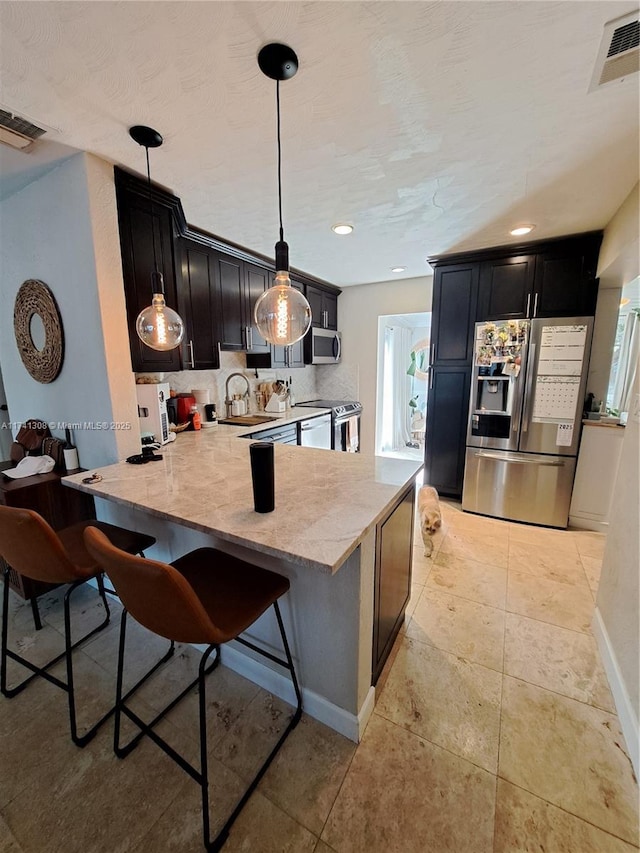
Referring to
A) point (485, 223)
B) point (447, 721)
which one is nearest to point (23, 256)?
point (485, 223)

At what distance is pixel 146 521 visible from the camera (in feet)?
6.07

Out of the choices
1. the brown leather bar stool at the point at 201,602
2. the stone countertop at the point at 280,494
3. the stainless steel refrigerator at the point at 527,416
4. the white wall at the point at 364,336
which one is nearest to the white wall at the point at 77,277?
the stone countertop at the point at 280,494

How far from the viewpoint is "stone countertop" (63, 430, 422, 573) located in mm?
1040

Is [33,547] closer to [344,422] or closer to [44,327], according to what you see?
[44,327]

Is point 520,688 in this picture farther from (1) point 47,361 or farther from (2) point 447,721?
(1) point 47,361

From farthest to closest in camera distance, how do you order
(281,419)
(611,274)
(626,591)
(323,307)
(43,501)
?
(323,307) < (281,419) < (611,274) < (43,501) < (626,591)

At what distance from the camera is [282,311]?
1.46m

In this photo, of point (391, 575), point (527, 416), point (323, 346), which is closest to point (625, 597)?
point (391, 575)

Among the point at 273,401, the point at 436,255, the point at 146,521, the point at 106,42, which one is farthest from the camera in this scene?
the point at 273,401

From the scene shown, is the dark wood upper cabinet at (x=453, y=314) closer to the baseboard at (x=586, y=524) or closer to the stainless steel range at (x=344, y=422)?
the stainless steel range at (x=344, y=422)

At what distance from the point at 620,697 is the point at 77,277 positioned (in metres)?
3.33

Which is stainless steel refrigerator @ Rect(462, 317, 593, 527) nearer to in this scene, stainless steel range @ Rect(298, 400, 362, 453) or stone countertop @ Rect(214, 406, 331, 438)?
stainless steel range @ Rect(298, 400, 362, 453)

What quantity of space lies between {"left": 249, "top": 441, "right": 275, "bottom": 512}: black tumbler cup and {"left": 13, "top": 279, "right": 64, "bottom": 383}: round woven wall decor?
1.65m

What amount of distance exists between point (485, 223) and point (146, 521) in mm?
3094
